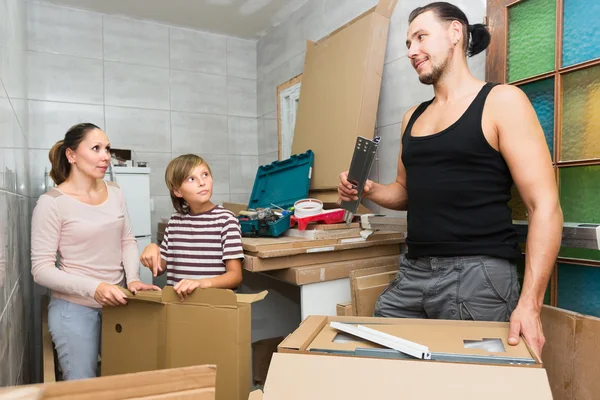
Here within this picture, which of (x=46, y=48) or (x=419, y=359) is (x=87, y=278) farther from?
(x=46, y=48)

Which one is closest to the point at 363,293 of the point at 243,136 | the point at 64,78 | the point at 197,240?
the point at 197,240

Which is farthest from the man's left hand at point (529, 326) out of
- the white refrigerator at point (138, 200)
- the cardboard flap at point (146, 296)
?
the white refrigerator at point (138, 200)

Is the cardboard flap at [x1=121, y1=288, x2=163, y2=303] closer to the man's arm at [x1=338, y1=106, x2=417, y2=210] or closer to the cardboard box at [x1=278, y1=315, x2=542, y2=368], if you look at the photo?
the cardboard box at [x1=278, y1=315, x2=542, y2=368]

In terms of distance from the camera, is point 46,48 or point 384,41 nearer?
point 384,41

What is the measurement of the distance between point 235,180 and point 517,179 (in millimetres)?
2669

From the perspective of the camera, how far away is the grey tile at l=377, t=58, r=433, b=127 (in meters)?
1.96

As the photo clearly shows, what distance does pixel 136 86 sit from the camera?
124 inches

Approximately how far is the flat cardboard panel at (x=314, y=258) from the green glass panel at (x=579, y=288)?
0.67 m

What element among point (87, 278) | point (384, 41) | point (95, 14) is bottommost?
point (87, 278)

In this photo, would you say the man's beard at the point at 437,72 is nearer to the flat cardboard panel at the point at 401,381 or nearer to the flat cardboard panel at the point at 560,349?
the flat cardboard panel at the point at 560,349

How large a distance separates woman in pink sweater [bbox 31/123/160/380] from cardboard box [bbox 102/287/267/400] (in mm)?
134

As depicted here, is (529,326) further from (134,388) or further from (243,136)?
(243,136)

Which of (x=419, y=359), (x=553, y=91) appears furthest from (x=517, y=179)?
(x=419, y=359)

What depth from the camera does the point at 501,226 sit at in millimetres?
1128
